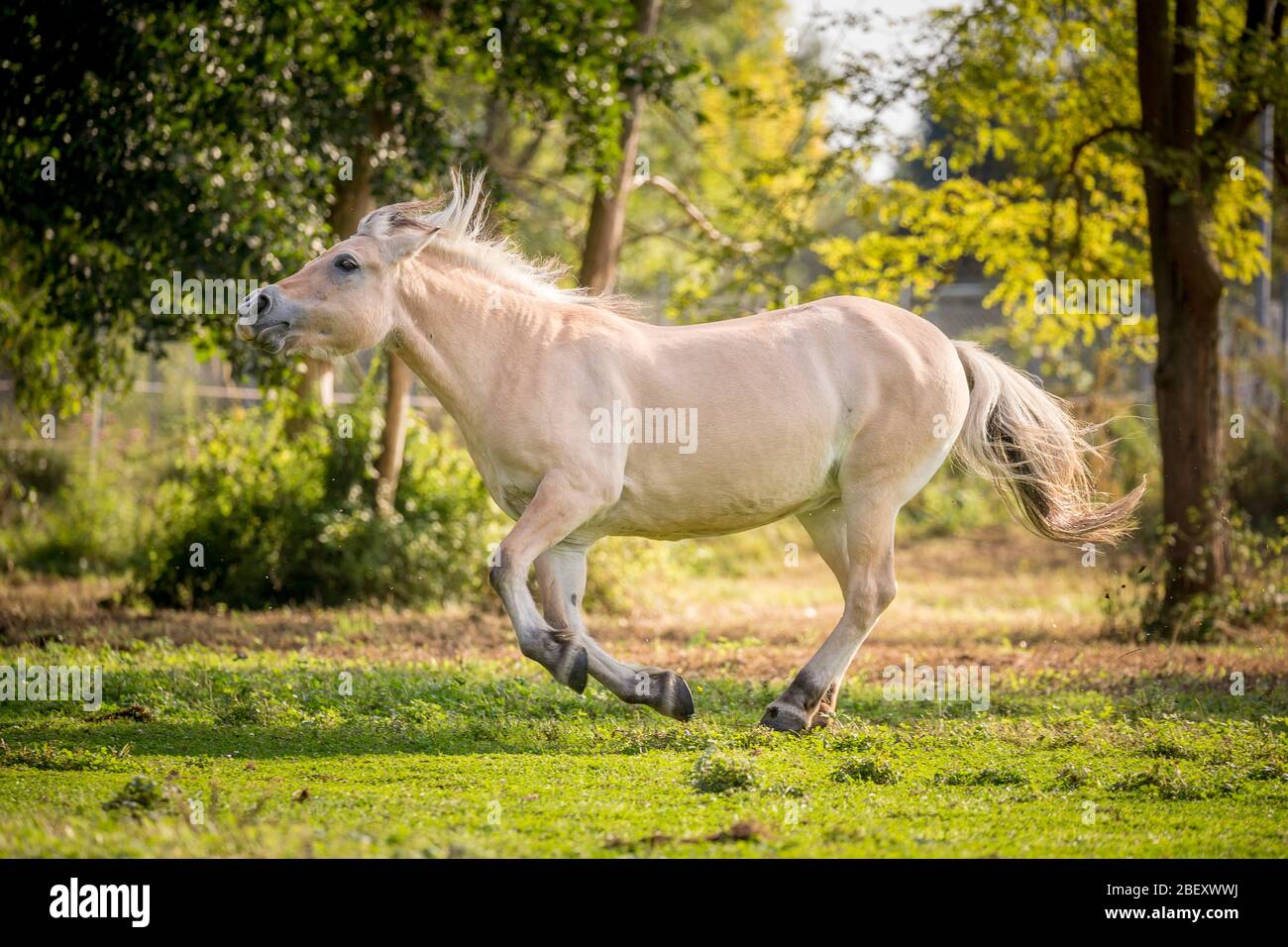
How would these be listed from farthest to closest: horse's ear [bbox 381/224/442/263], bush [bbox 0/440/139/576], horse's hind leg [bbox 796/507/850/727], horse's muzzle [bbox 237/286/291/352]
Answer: bush [bbox 0/440/139/576] → horse's hind leg [bbox 796/507/850/727] → horse's ear [bbox 381/224/442/263] → horse's muzzle [bbox 237/286/291/352]

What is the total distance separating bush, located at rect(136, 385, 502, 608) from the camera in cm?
1341

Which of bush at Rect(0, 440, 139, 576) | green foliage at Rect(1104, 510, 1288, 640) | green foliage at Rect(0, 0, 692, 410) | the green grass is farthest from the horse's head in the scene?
bush at Rect(0, 440, 139, 576)

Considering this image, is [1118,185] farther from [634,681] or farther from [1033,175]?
[634,681]

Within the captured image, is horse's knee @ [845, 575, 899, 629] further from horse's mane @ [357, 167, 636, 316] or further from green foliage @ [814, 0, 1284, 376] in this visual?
green foliage @ [814, 0, 1284, 376]

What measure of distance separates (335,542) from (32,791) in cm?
755

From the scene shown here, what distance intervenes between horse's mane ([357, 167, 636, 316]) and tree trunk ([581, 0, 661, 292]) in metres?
5.83

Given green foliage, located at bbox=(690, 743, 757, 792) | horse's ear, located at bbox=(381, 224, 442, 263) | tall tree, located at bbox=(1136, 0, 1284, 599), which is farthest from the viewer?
tall tree, located at bbox=(1136, 0, 1284, 599)

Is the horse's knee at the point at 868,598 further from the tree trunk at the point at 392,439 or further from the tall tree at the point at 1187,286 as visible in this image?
the tree trunk at the point at 392,439

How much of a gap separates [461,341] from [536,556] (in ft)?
4.01

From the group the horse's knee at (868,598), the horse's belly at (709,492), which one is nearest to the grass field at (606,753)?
the horse's knee at (868,598)

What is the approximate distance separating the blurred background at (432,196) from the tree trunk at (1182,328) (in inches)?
1.1

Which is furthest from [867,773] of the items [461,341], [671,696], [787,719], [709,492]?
[461,341]

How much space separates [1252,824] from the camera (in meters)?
5.63
